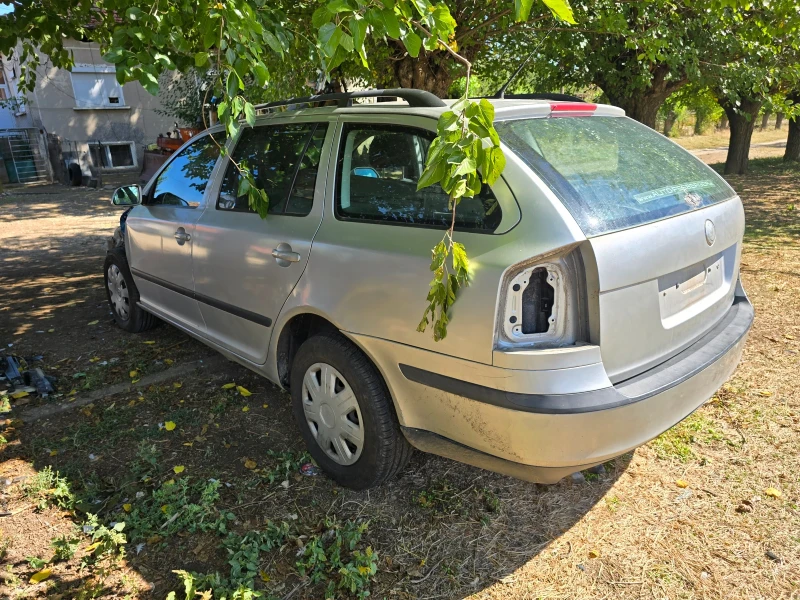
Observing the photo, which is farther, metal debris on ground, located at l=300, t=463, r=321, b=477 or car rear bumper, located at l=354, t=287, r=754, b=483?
metal debris on ground, located at l=300, t=463, r=321, b=477

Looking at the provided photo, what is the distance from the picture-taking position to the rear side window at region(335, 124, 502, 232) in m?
2.37

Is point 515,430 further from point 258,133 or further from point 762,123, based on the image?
point 762,123

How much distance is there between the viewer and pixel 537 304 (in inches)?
88.6

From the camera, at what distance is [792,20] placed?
547 centimetres

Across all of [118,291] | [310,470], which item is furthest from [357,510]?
[118,291]

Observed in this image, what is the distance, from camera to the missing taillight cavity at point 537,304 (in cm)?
223

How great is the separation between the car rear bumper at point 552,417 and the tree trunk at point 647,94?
9.59 metres

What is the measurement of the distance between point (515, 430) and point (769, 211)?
10.3 m

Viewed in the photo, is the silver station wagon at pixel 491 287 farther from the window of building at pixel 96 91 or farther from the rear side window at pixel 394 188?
the window of building at pixel 96 91

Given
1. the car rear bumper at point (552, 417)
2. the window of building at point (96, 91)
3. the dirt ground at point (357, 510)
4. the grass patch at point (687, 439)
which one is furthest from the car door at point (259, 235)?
the window of building at point (96, 91)

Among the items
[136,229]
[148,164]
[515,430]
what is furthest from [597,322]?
[148,164]

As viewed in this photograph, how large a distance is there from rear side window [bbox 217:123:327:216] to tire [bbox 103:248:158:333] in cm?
183

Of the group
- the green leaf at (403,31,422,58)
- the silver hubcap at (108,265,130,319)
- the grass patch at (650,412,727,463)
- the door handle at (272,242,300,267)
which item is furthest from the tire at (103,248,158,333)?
the grass patch at (650,412,727,463)

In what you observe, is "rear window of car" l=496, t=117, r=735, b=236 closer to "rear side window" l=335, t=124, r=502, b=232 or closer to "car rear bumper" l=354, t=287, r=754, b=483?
"rear side window" l=335, t=124, r=502, b=232
